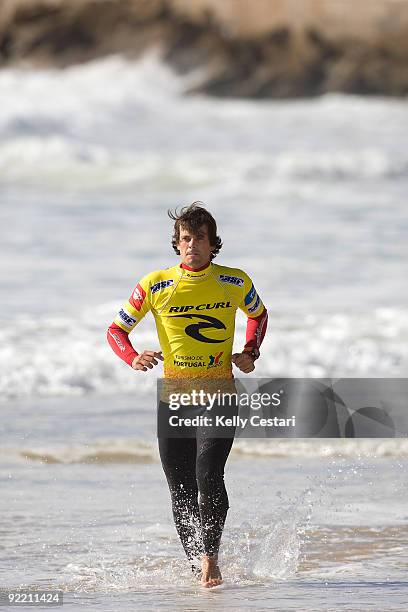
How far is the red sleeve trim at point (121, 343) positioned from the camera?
5.39 meters

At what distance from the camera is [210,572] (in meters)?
5.41

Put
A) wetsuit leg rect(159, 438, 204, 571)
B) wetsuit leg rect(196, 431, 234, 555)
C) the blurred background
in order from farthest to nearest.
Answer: the blurred background
wetsuit leg rect(159, 438, 204, 571)
wetsuit leg rect(196, 431, 234, 555)

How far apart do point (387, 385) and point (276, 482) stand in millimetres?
1967

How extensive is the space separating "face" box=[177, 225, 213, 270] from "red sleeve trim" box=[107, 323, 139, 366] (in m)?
0.40

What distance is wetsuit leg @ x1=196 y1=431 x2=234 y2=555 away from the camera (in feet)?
17.5

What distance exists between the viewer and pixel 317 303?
1376 centimetres

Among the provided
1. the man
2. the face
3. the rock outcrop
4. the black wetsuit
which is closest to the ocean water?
the black wetsuit

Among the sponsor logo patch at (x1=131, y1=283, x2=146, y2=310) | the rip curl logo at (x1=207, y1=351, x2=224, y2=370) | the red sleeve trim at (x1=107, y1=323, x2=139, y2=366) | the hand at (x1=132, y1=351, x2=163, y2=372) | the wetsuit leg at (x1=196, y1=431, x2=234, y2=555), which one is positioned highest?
the sponsor logo patch at (x1=131, y1=283, x2=146, y2=310)

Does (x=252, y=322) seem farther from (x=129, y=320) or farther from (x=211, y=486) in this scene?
(x=211, y=486)

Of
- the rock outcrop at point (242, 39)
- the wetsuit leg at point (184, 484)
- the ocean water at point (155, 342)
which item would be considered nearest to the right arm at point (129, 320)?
the wetsuit leg at point (184, 484)

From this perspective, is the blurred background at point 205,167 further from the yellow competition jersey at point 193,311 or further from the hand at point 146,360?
the hand at point 146,360

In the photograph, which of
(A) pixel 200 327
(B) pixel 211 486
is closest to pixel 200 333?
(A) pixel 200 327

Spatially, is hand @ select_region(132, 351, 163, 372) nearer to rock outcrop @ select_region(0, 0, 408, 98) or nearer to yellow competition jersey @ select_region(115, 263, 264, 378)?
yellow competition jersey @ select_region(115, 263, 264, 378)

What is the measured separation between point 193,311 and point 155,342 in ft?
20.4
